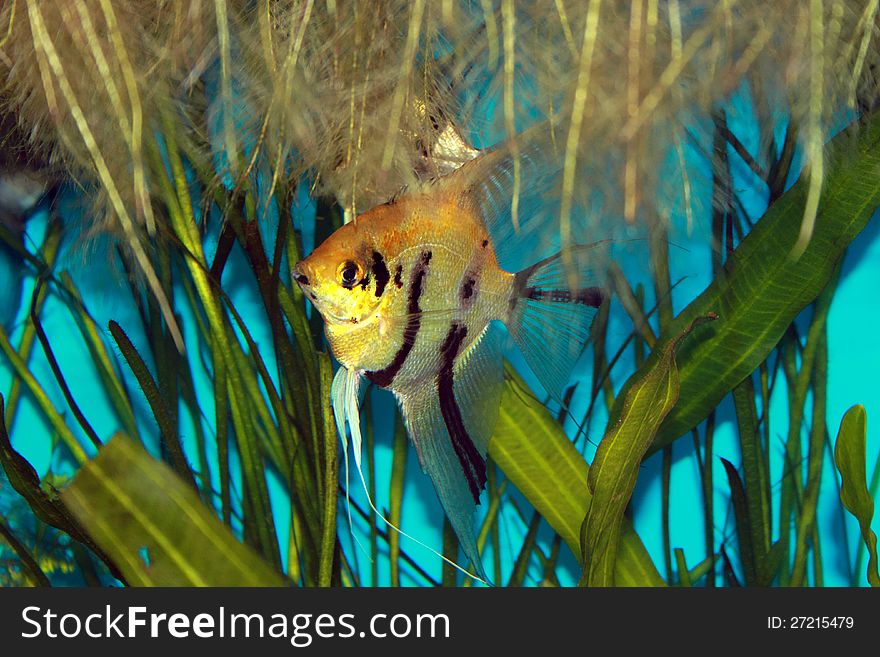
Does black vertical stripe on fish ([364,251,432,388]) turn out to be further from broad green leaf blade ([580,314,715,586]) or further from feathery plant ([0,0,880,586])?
broad green leaf blade ([580,314,715,586])

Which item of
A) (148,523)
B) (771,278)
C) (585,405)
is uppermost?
(585,405)

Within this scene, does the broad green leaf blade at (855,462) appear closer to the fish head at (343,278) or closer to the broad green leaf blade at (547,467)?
Result: the broad green leaf blade at (547,467)

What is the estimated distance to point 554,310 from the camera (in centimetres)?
105

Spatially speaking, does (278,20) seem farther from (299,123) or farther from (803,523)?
(803,523)

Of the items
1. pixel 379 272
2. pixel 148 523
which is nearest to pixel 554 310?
pixel 379 272

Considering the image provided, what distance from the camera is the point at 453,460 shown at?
1.04 m

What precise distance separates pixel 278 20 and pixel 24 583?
1531mm

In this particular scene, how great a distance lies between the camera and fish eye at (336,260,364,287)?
876mm

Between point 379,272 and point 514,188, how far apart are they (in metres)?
0.21

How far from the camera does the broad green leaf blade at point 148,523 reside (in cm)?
109

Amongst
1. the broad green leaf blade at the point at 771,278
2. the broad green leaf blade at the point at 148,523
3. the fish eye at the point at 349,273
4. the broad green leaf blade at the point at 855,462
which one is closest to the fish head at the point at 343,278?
the fish eye at the point at 349,273

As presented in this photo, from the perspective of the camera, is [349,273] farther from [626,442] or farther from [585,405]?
[585,405]

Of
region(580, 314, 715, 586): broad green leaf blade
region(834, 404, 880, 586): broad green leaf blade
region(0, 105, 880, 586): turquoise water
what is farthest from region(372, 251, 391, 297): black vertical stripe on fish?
region(0, 105, 880, 586): turquoise water

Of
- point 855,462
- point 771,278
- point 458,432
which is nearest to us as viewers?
point 458,432
